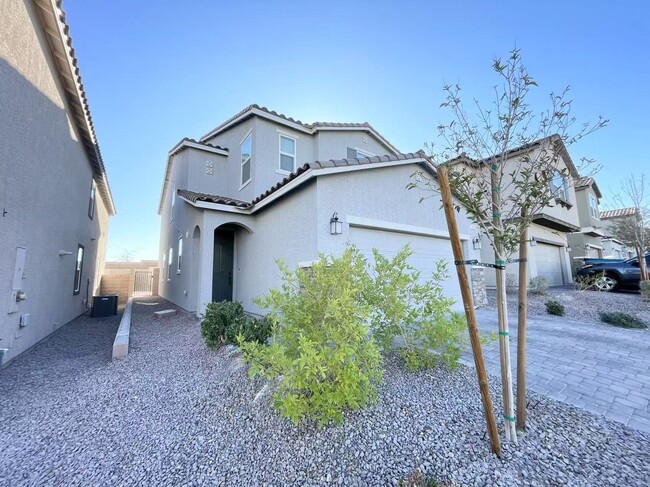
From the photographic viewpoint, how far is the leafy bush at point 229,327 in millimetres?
5020

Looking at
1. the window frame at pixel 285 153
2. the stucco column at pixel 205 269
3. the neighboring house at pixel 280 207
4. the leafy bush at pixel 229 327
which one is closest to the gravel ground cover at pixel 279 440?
the leafy bush at pixel 229 327

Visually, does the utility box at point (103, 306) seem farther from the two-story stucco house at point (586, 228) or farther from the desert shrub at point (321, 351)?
the two-story stucco house at point (586, 228)

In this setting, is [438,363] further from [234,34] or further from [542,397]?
[234,34]

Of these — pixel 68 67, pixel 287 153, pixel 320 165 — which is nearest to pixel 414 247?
pixel 320 165

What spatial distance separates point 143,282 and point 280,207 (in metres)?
18.3

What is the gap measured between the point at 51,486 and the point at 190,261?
8.67 metres

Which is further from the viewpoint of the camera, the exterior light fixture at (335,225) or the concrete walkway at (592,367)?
the exterior light fixture at (335,225)

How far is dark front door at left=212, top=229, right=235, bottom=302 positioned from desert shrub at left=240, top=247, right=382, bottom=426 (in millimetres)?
8263

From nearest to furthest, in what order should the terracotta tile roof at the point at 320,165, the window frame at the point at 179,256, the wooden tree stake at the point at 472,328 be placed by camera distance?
the wooden tree stake at the point at 472,328, the terracotta tile roof at the point at 320,165, the window frame at the point at 179,256

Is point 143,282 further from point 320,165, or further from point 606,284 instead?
point 606,284

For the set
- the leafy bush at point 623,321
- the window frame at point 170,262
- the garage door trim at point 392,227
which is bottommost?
the leafy bush at point 623,321

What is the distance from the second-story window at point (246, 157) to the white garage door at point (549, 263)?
48.2 ft

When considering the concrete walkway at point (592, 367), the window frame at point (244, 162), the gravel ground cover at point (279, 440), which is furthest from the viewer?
the window frame at point (244, 162)

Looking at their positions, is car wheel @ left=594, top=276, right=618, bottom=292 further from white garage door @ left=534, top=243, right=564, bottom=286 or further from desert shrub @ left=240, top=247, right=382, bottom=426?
desert shrub @ left=240, top=247, right=382, bottom=426
